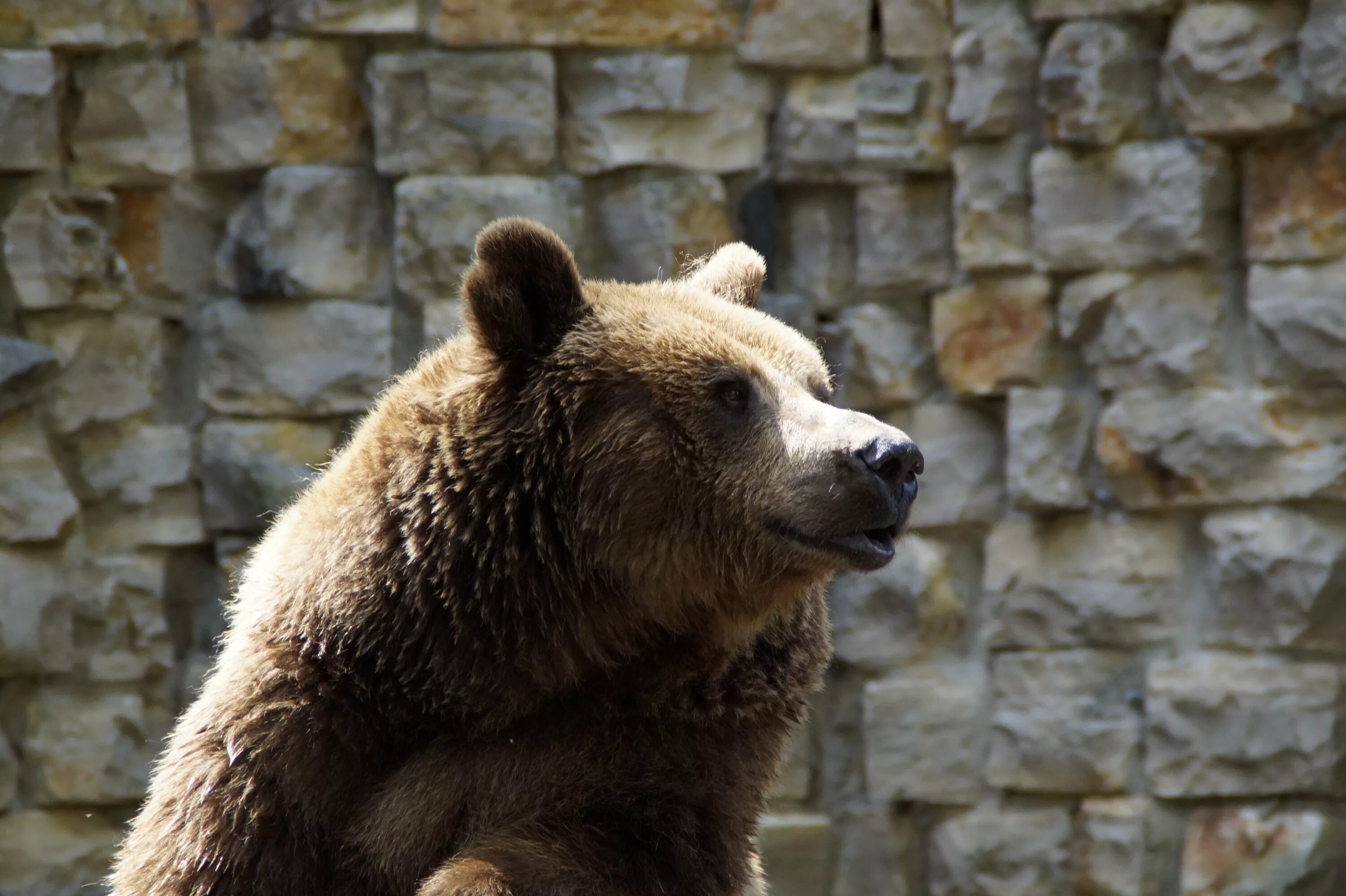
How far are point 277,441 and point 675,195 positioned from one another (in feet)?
5.17

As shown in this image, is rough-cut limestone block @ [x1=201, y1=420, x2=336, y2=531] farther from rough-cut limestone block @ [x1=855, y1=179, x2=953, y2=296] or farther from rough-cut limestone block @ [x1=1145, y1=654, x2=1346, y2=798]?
rough-cut limestone block @ [x1=1145, y1=654, x2=1346, y2=798]

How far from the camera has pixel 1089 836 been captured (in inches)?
183

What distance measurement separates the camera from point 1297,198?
4.40 metres

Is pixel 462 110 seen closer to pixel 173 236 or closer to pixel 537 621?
pixel 173 236

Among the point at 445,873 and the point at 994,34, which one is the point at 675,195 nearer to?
the point at 994,34

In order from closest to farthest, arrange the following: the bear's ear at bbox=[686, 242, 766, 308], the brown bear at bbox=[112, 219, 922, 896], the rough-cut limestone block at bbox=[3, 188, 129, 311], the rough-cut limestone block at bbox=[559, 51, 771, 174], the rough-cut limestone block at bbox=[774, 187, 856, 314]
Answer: the brown bear at bbox=[112, 219, 922, 896] < the bear's ear at bbox=[686, 242, 766, 308] < the rough-cut limestone block at bbox=[3, 188, 129, 311] < the rough-cut limestone block at bbox=[559, 51, 771, 174] < the rough-cut limestone block at bbox=[774, 187, 856, 314]

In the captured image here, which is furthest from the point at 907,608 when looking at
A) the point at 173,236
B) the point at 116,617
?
the point at 173,236

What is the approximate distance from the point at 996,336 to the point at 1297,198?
998 mm

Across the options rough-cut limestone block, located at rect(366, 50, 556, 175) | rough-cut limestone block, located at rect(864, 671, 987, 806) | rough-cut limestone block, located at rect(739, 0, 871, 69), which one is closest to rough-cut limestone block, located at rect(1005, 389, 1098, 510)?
rough-cut limestone block, located at rect(864, 671, 987, 806)

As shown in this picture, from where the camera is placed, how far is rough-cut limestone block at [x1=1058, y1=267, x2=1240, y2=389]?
454 cm

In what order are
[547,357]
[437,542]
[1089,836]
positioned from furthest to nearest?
[1089,836], [547,357], [437,542]

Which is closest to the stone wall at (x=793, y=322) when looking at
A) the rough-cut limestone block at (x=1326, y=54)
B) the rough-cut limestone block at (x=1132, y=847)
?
the rough-cut limestone block at (x=1132, y=847)

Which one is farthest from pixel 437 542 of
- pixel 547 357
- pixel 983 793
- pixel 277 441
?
pixel 983 793

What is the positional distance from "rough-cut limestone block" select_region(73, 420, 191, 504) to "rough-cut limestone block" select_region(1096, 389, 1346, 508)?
307 centimetres
